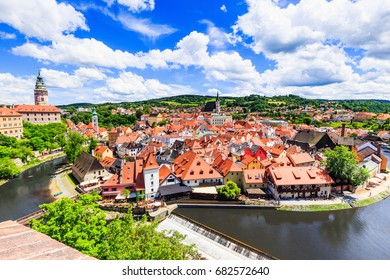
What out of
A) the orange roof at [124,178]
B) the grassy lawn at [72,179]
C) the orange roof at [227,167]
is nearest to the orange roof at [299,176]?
the orange roof at [227,167]

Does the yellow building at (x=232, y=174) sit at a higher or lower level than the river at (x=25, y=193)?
higher

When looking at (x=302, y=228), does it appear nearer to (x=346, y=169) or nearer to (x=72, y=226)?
(x=346, y=169)

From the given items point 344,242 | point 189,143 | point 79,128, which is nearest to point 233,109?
point 79,128

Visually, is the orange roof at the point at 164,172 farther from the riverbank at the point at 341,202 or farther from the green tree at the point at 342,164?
the green tree at the point at 342,164

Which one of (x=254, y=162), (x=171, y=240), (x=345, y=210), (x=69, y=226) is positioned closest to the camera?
(x=69, y=226)

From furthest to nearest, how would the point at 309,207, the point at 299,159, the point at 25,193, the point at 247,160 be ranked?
the point at 299,159 < the point at 247,160 < the point at 25,193 < the point at 309,207

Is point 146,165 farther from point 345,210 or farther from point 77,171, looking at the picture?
point 345,210

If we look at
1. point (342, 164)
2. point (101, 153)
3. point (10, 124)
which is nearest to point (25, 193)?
point (101, 153)
